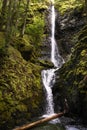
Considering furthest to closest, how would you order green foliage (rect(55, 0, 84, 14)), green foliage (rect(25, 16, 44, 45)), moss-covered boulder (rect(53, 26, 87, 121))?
green foliage (rect(55, 0, 84, 14)) → green foliage (rect(25, 16, 44, 45)) → moss-covered boulder (rect(53, 26, 87, 121))

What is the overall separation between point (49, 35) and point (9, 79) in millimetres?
17143

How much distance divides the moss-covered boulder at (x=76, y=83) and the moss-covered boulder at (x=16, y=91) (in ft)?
5.14

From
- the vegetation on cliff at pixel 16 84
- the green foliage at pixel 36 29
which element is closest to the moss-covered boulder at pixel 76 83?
the vegetation on cliff at pixel 16 84

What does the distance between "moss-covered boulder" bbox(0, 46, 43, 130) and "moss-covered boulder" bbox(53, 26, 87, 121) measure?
1.57 meters

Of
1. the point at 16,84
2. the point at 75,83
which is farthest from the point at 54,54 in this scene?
the point at 16,84

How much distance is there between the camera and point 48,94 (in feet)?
62.6

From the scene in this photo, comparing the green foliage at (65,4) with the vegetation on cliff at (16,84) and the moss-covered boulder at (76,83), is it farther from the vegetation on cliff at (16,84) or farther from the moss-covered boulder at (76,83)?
the moss-covered boulder at (76,83)

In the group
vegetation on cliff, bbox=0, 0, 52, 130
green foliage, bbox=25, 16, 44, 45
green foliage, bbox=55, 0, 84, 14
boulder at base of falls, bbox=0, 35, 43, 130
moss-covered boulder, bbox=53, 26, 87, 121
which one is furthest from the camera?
green foliage, bbox=55, 0, 84, 14

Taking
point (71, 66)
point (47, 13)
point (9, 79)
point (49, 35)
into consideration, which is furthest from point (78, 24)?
point (9, 79)

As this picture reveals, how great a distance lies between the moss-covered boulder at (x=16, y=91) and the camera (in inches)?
553

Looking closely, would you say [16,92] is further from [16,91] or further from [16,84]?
[16,84]

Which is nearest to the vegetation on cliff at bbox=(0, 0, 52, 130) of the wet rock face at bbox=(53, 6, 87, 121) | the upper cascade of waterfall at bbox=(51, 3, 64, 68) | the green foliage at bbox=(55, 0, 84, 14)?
the wet rock face at bbox=(53, 6, 87, 121)

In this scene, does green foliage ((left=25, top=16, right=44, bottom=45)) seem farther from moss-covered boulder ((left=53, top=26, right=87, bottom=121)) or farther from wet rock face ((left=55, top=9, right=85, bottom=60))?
wet rock face ((left=55, top=9, right=85, bottom=60))

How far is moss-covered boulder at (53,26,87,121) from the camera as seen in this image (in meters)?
14.9
